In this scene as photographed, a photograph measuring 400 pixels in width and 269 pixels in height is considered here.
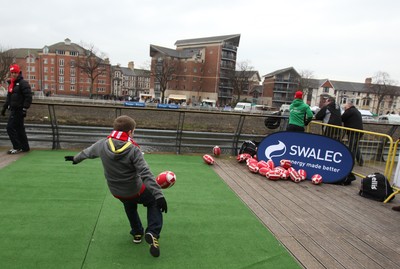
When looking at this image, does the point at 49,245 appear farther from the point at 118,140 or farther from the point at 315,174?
the point at 315,174

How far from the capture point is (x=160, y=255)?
2.97 m

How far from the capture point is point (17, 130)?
673cm

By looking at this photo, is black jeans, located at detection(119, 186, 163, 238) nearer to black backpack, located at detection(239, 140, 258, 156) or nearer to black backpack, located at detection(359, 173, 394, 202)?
black backpack, located at detection(359, 173, 394, 202)

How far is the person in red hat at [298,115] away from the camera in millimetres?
6975

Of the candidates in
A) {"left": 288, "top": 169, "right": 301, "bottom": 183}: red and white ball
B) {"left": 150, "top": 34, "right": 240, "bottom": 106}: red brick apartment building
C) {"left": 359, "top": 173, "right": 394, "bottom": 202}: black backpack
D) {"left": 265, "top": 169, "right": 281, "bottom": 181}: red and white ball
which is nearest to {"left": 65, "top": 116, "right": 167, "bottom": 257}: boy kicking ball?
{"left": 265, "top": 169, "right": 281, "bottom": 181}: red and white ball

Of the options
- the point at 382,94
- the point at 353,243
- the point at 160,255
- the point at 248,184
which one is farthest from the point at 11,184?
the point at 382,94

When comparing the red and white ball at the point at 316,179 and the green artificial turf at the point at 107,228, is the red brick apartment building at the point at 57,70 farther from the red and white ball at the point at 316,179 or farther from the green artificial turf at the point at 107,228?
the red and white ball at the point at 316,179

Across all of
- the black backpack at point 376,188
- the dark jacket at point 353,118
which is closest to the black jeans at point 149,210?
the black backpack at point 376,188

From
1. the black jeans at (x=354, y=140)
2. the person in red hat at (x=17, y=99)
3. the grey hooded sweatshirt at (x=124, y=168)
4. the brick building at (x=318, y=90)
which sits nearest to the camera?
the grey hooded sweatshirt at (x=124, y=168)

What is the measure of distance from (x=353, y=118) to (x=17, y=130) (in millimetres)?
8255

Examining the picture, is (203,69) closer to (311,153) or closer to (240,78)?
(240,78)

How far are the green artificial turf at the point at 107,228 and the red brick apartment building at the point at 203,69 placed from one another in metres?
73.9

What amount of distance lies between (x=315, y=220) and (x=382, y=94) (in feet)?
297

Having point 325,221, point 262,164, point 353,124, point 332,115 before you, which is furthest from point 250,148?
point 325,221
